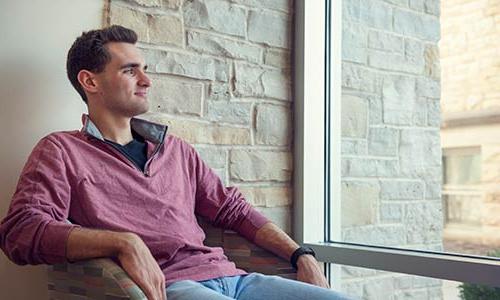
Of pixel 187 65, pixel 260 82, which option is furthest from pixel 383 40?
pixel 187 65

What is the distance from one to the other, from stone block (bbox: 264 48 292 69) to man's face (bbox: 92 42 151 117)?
82 centimetres

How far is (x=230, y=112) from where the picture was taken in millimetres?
2656

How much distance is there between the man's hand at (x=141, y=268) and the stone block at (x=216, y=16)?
3.92ft

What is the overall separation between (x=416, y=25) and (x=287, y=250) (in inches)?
57.7

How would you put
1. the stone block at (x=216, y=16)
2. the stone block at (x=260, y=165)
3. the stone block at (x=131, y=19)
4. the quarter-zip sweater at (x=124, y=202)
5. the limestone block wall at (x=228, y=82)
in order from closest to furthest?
the quarter-zip sweater at (x=124, y=202) < the stone block at (x=131, y=19) < the limestone block wall at (x=228, y=82) < the stone block at (x=216, y=16) < the stone block at (x=260, y=165)

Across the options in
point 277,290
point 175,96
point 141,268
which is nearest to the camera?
point 141,268

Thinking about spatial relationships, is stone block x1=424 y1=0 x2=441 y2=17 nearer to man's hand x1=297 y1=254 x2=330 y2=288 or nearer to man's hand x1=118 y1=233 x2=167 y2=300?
man's hand x1=297 y1=254 x2=330 y2=288

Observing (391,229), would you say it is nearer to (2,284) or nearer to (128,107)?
(128,107)

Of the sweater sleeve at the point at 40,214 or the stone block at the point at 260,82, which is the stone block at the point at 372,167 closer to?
the stone block at the point at 260,82

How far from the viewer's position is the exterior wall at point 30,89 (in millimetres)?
2094

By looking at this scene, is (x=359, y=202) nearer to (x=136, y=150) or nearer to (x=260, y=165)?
(x=260, y=165)

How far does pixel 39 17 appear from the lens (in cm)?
218

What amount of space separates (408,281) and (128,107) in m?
1.51

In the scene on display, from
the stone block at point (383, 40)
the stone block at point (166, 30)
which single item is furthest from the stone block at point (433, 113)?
the stone block at point (166, 30)
